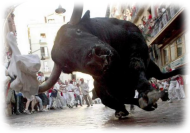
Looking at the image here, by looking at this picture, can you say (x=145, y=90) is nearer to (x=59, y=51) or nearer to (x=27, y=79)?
(x=59, y=51)

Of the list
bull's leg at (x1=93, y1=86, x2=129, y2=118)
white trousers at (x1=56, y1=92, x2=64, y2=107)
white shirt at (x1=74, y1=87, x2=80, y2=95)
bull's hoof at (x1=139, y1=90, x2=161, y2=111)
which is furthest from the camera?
white shirt at (x1=74, y1=87, x2=80, y2=95)

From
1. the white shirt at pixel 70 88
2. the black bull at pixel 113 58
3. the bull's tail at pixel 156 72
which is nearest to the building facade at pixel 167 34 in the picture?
the white shirt at pixel 70 88

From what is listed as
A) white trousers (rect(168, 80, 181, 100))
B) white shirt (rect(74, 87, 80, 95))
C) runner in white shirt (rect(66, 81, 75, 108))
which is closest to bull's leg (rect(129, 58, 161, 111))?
white trousers (rect(168, 80, 181, 100))

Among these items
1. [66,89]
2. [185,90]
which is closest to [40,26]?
[66,89]

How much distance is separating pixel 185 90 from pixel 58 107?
27.1 ft

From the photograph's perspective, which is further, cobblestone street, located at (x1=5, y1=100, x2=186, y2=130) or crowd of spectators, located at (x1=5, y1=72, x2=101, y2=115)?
crowd of spectators, located at (x1=5, y1=72, x2=101, y2=115)

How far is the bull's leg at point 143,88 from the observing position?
11.5ft

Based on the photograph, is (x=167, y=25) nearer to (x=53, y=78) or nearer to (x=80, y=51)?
(x=53, y=78)

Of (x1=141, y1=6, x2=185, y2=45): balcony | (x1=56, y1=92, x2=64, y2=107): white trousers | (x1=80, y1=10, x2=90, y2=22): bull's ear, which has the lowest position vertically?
(x1=56, y1=92, x2=64, y2=107): white trousers

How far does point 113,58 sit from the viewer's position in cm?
340

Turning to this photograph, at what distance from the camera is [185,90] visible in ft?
54.2

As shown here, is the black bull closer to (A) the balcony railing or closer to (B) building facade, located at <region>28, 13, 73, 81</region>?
(A) the balcony railing

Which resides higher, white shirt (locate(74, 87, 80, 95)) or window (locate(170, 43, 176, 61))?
window (locate(170, 43, 176, 61))

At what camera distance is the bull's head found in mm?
3052
